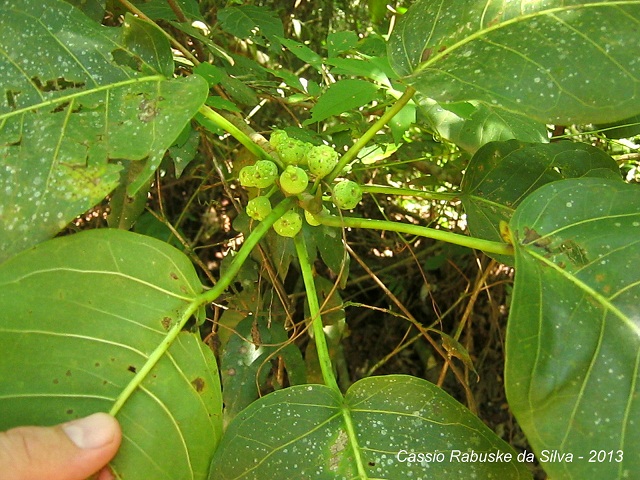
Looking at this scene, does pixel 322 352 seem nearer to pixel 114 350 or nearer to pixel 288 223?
pixel 288 223

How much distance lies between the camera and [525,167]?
4.14ft

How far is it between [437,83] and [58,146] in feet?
1.89

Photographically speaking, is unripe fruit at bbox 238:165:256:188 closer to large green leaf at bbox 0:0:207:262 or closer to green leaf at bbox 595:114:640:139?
large green leaf at bbox 0:0:207:262

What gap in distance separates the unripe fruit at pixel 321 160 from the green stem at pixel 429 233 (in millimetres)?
89

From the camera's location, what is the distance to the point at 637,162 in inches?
72.5

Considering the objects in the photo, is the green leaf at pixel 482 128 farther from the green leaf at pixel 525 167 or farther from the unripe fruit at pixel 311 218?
the unripe fruit at pixel 311 218

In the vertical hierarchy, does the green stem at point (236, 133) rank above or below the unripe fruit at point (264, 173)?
above

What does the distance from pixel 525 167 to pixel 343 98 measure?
0.43 metres

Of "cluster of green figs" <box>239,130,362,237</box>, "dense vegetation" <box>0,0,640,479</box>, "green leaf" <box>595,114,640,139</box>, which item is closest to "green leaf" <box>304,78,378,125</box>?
"dense vegetation" <box>0,0,640,479</box>

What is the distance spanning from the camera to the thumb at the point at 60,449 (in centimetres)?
70

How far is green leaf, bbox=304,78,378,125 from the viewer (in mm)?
1144

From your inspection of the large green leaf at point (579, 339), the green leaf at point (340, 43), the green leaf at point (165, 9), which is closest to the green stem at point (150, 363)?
the large green leaf at point (579, 339)

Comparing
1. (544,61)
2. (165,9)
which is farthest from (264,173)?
(165,9)

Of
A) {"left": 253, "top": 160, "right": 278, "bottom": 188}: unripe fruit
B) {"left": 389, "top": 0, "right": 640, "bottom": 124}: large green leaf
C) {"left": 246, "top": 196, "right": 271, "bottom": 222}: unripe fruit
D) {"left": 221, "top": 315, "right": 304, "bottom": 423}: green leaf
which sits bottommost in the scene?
{"left": 221, "top": 315, "right": 304, "bottom": 423}: green leaf
